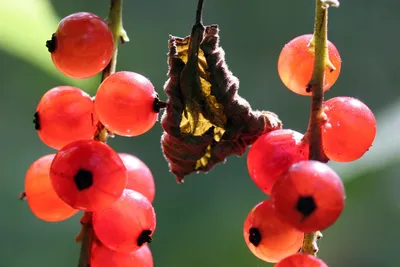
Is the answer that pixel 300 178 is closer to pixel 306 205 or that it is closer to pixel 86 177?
pixel 306 205

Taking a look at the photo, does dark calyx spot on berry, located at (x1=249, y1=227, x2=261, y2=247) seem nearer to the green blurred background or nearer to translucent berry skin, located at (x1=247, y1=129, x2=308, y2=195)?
translucent berry skin, located at (x1=247, y1=129, x2=308, y2=195)

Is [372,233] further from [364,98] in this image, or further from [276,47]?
[276,47]

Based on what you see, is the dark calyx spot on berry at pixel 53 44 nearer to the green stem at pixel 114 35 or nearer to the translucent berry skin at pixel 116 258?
the green stem at pixel 114 35

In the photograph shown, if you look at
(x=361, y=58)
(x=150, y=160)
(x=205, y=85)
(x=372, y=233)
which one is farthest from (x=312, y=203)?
(x=361, y=58)

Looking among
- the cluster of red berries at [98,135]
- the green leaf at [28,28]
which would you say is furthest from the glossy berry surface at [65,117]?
the green leaf at [28,28]

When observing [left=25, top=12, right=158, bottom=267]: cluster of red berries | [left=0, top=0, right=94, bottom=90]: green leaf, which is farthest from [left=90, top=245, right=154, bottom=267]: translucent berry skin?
[left=0, top=0, right=94, bottom=90]: green leaf

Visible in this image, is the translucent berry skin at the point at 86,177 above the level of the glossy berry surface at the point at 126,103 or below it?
below
